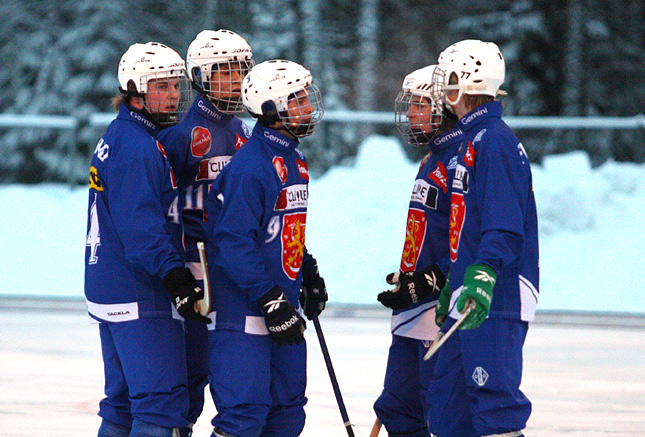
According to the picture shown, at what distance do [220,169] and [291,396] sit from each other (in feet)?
3.31

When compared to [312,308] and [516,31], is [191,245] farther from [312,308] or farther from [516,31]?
[516,31]

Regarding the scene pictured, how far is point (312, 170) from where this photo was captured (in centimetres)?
1159

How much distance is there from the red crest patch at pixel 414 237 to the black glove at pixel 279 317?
2.65 ft

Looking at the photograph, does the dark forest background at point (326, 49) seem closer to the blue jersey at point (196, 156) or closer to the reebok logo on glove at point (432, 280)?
the blue jersey at point (196, 156)

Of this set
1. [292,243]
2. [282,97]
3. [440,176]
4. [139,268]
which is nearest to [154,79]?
[282,97]

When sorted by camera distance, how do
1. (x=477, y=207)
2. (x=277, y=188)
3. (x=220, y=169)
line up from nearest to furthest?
(x=477, y=207)
(x=277, y=188)
(x=220, y=169)

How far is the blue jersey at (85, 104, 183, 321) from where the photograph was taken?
4.23m

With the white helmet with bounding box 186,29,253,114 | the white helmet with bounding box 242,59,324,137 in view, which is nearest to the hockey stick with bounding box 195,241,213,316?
the white helmet with bounding box 242,59,324,137

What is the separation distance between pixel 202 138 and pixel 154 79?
362mm

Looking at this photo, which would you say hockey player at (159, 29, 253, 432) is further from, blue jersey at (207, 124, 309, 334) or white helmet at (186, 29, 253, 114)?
blue jersey at (207, 124, 309, 334)

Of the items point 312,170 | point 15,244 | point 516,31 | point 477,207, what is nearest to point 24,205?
point 15,244

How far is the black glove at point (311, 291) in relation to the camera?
4.81 meters

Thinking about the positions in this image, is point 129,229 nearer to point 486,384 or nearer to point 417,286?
point 417,286

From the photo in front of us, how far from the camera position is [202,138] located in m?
4.78
